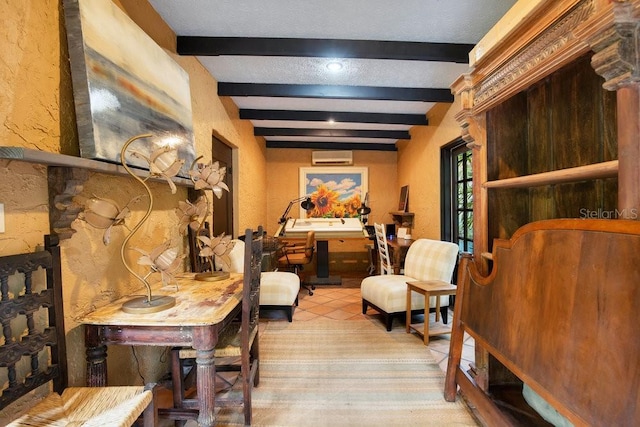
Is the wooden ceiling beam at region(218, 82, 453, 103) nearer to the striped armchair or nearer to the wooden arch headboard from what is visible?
the striped armchair

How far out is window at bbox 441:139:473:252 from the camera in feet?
11.7

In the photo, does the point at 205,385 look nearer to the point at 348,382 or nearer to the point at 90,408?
the point at 90,408

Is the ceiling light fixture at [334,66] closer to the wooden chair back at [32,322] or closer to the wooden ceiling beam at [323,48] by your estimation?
the wooden ceiling beam at [323,48]

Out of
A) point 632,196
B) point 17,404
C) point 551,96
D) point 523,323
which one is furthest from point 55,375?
point 551,96

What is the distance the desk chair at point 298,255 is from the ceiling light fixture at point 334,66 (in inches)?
86.5

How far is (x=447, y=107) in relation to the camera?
3.60 meters

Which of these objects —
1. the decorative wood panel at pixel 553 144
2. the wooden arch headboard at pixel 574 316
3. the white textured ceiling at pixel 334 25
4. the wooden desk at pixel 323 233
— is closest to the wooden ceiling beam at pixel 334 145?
the wooden desk at pixel 323 233

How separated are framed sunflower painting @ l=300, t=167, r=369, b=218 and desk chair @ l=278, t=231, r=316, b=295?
1.19m

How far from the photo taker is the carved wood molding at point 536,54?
3.36ft

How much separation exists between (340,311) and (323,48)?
2.74 meters

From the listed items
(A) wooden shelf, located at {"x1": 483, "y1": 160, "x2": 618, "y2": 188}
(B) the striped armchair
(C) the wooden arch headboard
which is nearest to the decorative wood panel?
(A) wooden shelf, located at {"x1": 483, "y1": 160, "x2": 618, "y2": 188}

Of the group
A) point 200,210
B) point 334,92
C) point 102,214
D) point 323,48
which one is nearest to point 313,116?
point 334,92

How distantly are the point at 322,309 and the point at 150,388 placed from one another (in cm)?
260

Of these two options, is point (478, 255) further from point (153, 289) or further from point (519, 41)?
point (153, 289)
